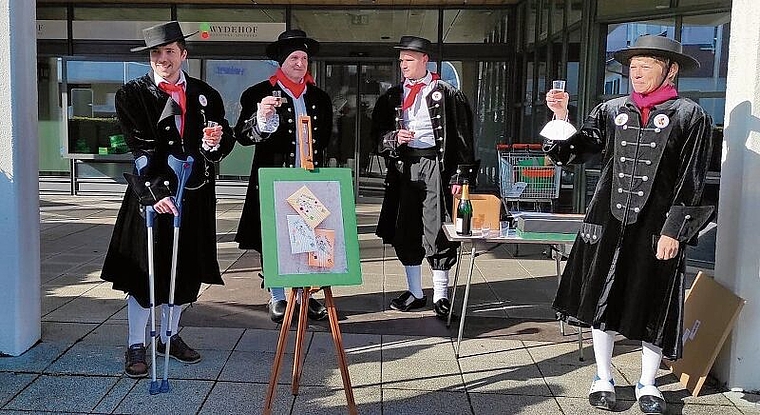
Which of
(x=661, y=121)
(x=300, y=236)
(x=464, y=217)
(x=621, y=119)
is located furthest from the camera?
(x=464, y=217)

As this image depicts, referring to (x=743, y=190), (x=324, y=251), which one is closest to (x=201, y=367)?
(x=324, y=251)

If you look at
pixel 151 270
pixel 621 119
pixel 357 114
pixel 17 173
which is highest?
pixel 357 114

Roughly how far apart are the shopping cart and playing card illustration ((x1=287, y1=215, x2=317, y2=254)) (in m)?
4.16

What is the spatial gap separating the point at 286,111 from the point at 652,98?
2414mm

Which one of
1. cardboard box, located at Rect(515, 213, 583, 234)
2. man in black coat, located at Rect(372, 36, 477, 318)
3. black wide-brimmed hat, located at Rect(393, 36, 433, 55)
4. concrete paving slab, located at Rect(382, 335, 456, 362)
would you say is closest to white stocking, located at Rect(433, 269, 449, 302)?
man in black coat, located at Rect(372, 36, 477, 318)

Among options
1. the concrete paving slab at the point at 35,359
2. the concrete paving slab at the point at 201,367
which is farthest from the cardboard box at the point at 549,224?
the concrete paving slab at the point at 35,359

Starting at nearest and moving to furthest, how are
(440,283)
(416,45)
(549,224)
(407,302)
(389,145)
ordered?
(549,224), (416,45), (389,145), (440,283), (407,302)

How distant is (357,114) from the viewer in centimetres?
1143

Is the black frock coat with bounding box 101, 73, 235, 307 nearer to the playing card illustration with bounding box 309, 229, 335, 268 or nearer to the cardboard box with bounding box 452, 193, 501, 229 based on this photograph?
the playing card illustration with bounding box 309, 229, 335, 268

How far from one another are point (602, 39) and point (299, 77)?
4348 mm

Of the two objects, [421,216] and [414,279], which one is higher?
[421,216]

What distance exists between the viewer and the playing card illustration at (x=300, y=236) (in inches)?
130

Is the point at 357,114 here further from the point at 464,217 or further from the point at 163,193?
the point at 163,193

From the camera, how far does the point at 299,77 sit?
482 centimetres
